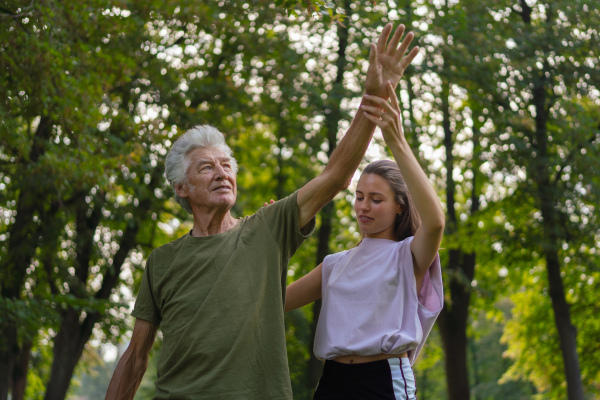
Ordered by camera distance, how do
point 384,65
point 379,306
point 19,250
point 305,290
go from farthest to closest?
point 19,250, point 305,290, point 379,306, point 384,65

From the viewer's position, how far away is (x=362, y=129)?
2.77 metres

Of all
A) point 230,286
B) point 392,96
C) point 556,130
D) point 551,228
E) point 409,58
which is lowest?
point 230,286

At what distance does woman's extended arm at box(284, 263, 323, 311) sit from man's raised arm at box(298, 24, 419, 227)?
0.58 metres

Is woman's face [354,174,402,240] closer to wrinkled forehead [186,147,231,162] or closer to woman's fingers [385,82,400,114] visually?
woman's fingers [385,82,400,114]

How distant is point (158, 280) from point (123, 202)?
8.81 meters

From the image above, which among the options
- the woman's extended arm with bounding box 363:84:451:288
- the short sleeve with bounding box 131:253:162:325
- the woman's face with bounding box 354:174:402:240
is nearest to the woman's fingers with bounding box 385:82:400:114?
the woman's extended arm with bounding box 363:84:451:288

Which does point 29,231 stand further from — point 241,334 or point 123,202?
point 241,334

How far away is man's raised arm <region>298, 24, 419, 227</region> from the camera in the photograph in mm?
2736

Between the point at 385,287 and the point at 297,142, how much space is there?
10536 millimetres

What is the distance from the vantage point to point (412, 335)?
112 inches

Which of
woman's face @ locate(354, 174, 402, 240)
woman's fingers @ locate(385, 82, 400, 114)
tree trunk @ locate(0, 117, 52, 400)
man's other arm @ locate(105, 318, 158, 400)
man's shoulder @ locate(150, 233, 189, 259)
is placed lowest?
man's other arm @ locate(105, 318, 158, 400)

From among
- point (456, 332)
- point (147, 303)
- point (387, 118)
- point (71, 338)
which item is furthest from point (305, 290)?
point (456, 332)

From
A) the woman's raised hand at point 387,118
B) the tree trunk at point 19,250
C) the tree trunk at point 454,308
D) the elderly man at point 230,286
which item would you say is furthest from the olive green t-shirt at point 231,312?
the tree trunk at point 454,308

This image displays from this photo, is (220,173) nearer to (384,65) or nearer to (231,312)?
(231,312)
